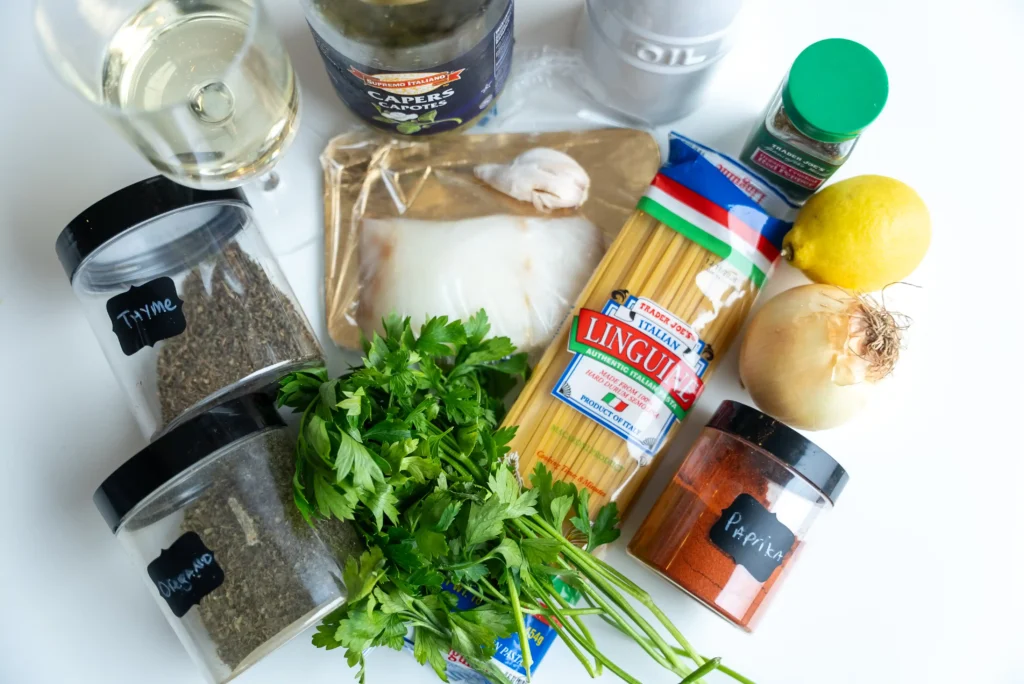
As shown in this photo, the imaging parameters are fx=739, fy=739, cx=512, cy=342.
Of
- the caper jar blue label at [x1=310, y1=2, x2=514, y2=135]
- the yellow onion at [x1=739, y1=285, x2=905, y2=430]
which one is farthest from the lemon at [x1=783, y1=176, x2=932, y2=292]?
the caper jar blue label at [x1=310, y1=2, x2=514, y2=135]

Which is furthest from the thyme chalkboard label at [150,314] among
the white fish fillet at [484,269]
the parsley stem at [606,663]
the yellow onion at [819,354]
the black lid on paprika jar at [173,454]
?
the yellow onion at [819,354]

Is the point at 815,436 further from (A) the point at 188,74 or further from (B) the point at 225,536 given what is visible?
(A) the point at 188,74

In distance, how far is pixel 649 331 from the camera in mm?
857

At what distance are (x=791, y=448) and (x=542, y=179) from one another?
435mm

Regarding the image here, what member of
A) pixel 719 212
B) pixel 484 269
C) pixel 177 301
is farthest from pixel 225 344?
pixel 719 212

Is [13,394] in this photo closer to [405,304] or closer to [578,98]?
[405,304]

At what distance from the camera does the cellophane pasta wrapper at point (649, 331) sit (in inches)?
33.6

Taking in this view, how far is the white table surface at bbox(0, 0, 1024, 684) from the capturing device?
2.97 ft

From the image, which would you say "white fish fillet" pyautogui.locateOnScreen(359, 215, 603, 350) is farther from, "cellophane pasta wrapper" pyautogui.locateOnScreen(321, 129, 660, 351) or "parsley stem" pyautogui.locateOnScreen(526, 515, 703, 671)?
"parsley stem" pyautogui.locateOnScreen(526, 515, 703, 671)

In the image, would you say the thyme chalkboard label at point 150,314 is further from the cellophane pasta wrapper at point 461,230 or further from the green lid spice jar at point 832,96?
the green lid spice jar at point 832,96

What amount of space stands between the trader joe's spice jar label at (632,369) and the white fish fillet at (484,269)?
0.28ft

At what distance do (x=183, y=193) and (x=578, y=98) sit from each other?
51 cm

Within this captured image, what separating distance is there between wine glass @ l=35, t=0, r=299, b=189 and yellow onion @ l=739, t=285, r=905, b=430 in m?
0.60

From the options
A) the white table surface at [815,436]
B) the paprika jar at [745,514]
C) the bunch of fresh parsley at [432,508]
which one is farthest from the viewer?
the white table surface at [815,436]
